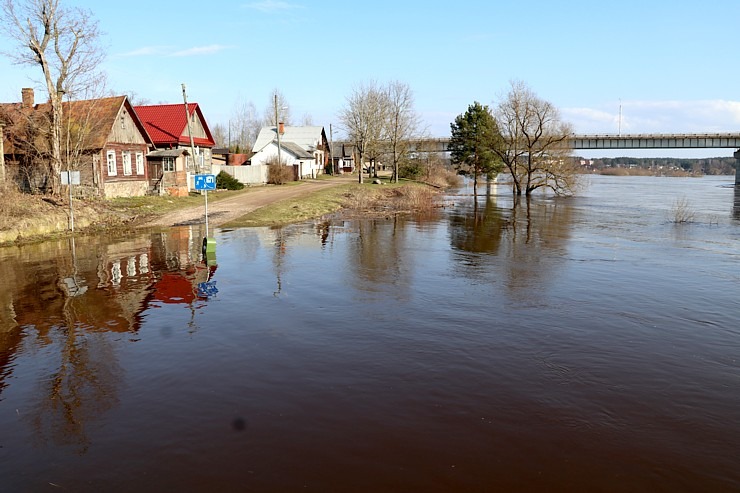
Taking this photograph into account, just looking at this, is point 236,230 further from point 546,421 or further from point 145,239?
point 546,421

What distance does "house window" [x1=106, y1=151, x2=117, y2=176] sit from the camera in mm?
34750

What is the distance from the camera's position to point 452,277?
58.0ft

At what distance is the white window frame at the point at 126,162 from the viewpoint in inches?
1441

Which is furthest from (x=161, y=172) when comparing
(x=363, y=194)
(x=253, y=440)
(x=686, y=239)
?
(x=253, y=440)

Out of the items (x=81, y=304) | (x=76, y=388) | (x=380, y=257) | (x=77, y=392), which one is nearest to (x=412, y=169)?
(x=380, y=257)

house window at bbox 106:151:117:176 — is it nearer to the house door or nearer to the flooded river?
the house door

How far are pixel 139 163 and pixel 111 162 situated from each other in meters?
3.49

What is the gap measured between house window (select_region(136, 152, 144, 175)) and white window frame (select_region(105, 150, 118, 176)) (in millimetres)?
2594

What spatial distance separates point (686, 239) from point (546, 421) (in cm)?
2355

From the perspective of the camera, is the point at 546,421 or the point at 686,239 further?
the point at 686,239

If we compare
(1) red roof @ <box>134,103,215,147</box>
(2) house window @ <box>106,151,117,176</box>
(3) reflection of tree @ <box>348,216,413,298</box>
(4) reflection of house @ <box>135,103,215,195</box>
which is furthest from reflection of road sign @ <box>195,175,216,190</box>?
(1) red roof @ <box>134,103,215,147</box>

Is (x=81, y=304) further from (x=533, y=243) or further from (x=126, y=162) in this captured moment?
(x=126, y=162)

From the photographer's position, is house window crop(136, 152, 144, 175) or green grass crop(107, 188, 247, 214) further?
house window crop(136, 152, 144, 175)

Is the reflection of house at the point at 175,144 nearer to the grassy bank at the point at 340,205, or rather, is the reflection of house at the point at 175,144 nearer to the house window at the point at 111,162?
the house window at the point at 111,162
